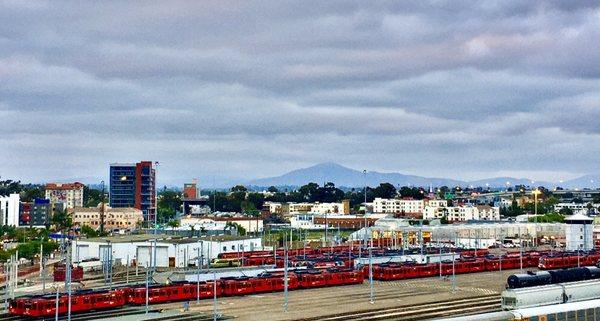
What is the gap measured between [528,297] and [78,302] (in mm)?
40618

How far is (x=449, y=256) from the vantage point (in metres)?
124

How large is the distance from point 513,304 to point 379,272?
141 ft

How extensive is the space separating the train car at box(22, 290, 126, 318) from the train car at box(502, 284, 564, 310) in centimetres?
3709

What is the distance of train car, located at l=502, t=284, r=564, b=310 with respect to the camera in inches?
2381

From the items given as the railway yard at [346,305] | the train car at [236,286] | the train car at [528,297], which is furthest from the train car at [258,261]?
the train car at [528,297]

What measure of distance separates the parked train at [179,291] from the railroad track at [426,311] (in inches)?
533

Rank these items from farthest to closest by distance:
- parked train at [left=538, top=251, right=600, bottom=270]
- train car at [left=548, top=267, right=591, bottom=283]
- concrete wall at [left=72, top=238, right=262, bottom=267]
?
concrete wall at [left=72, top=238, right=262, bottom=267]
parked train at [left=538, top=251, right=600, bottom=270]
train car at [left=548, top=267, right=591, bottom=283]

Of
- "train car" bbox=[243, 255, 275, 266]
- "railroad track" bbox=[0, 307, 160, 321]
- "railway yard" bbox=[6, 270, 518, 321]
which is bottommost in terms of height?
"railroad track" bbox=[0, 307, 160, 321]

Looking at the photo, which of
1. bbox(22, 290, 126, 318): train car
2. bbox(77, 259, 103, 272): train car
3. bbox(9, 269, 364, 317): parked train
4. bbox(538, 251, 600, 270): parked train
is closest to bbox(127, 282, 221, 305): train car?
bbox(9, 269, 364, 317): parked train

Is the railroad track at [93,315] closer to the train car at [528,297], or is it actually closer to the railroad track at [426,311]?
the railroad track at [426,311]

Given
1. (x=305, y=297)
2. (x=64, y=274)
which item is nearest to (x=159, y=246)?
(x=64, y=274)

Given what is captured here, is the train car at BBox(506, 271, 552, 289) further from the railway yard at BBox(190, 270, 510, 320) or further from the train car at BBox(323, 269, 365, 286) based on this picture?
the train car at BBox(323, 269, 365, 286)

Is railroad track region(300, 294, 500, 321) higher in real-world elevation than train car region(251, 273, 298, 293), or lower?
lower

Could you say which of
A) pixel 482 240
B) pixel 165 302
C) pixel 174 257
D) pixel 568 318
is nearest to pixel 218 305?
pixel 165 302
